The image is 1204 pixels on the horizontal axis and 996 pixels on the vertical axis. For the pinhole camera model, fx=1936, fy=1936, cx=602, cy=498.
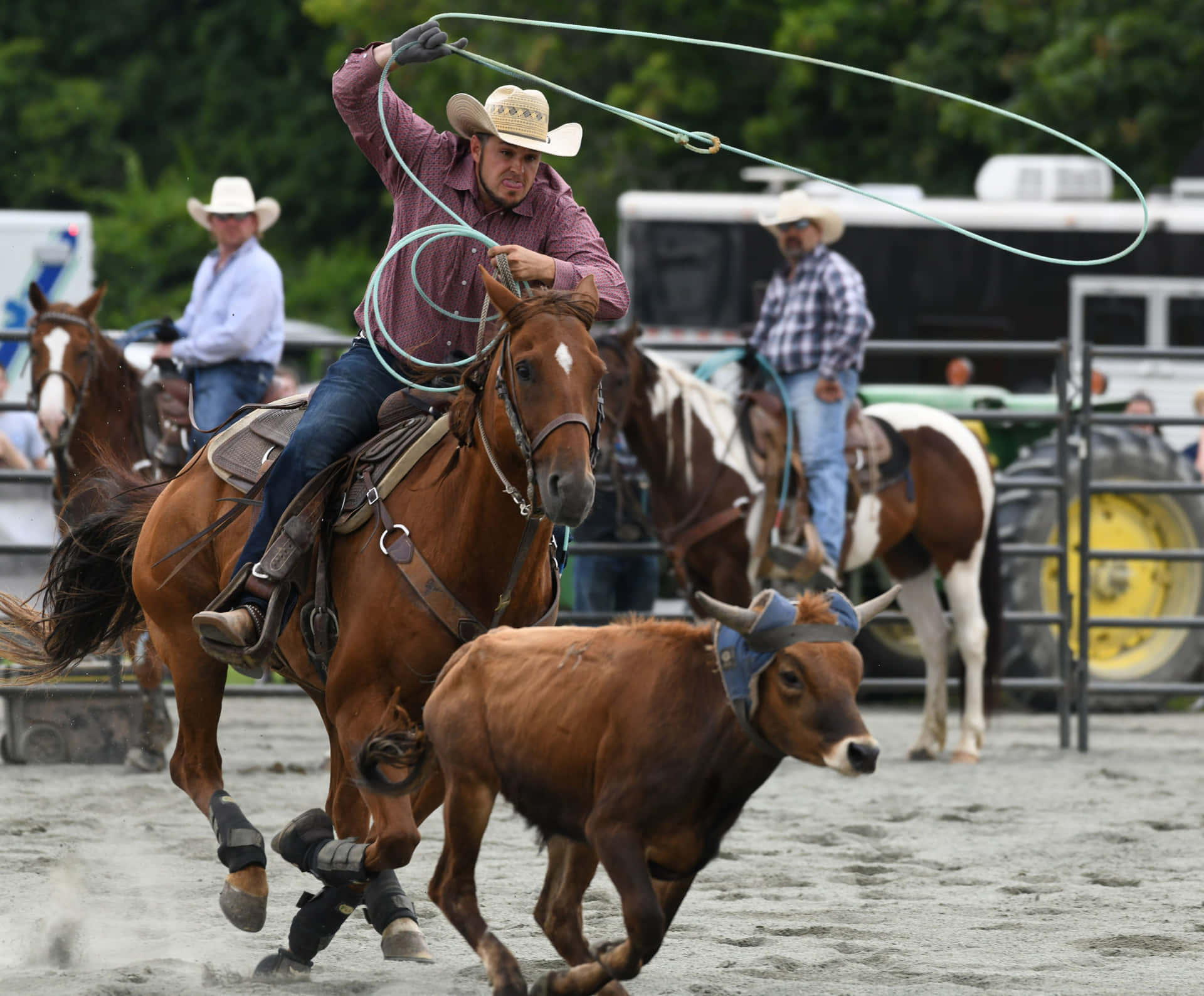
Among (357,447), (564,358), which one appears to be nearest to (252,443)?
(357,447)

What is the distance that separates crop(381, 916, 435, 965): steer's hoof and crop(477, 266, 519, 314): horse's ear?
1.68 metres

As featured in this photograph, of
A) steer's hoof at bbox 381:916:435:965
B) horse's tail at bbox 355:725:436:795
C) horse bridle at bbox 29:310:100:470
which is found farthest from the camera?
horse bridle at bbox 29:310:100:470

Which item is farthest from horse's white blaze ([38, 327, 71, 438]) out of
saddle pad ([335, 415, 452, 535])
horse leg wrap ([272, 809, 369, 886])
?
horse leg wrap ([272, 809, 369, 886])

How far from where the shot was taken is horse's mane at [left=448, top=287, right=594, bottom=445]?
15.3ft

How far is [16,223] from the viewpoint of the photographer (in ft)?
60.2

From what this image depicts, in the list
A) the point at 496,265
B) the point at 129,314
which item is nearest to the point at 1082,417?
the point at 496,265

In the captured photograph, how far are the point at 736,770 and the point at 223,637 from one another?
163 cm

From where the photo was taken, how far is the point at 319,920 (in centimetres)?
506

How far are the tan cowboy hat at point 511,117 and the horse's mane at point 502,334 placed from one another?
1.56 ft

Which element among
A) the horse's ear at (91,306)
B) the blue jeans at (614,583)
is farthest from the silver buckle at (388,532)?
the blue jeans at (614,583)

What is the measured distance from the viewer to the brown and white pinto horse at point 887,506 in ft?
32.0

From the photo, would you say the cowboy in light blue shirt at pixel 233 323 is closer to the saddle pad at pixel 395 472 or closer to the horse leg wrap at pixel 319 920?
the saddle pad at pixel 395 472

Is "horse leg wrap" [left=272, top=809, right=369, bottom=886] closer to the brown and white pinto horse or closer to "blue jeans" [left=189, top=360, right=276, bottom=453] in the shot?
"blue jeans" [left=189, top=360, right=276, bottom=453]

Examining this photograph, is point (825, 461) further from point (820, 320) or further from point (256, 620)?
point (256, 620)
